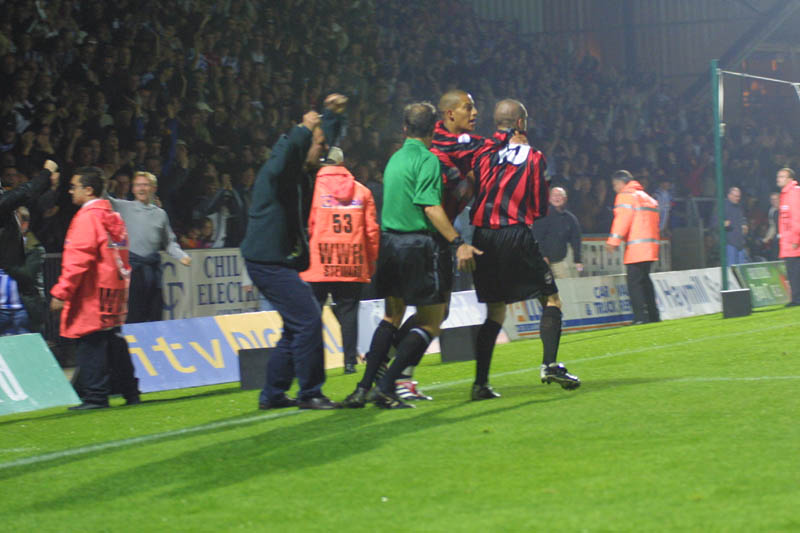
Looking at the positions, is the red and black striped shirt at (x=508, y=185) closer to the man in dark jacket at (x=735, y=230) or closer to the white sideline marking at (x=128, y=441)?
the white sideline marking at (x=128, y=441)

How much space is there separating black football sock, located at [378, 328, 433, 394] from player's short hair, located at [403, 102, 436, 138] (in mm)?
1337

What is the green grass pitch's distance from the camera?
193 inches

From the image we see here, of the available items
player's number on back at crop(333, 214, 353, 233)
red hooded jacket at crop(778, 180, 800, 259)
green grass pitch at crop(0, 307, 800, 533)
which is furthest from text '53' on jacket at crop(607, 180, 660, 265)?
green grass pitch at crop(0, 307, 800, 533)

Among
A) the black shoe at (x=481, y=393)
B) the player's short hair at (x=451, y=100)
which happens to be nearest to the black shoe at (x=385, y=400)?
the black shoe at (x=481, y=393)

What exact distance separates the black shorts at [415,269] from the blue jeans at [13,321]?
5.02 m

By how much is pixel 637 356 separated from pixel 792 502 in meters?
7.02

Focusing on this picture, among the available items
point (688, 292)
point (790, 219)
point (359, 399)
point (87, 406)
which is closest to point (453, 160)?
point (359, 399)

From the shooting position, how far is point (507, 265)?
27.4ft

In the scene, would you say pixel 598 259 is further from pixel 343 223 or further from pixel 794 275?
pixel 343 223

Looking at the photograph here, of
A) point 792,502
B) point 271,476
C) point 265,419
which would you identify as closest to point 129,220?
point 265,419

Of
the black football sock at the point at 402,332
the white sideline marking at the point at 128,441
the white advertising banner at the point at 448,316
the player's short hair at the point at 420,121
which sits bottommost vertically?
the white sideline marking at the point at 128,441

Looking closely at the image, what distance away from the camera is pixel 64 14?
15805 millimetres

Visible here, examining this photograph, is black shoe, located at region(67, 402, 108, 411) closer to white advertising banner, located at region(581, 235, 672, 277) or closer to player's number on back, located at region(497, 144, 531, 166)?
player's number on back, located at region(497, 144, 531, 166)

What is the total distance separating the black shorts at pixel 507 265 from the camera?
837cm
